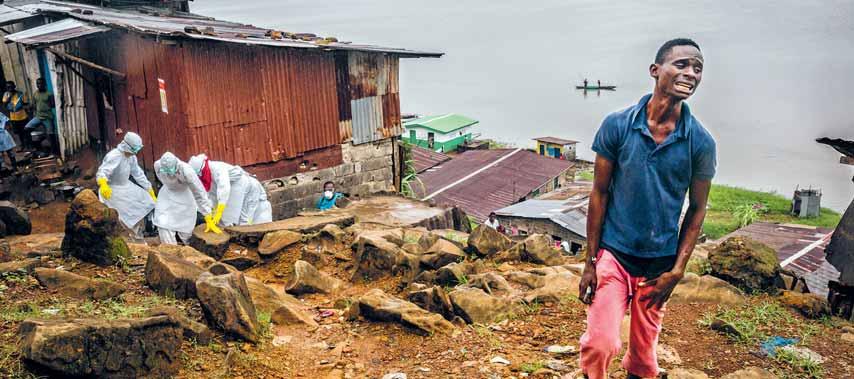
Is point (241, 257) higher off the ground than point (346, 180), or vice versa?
point (241, 257)

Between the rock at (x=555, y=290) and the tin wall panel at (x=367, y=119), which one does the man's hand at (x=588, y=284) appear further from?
the tin wall panel at (x=367, y=119)

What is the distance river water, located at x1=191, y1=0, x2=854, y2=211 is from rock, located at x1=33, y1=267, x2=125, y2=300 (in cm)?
3596

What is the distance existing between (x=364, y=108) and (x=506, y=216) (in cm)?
862

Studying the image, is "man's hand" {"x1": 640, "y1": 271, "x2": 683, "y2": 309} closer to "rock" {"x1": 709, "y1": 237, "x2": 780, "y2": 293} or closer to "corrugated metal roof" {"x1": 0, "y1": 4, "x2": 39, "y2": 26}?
"rock" {"x1": 709, "y1": 237, "x2": 780, "y2": 293}

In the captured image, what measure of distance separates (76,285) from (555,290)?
12.4ft

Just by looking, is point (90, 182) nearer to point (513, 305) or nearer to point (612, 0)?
point (513, 305)

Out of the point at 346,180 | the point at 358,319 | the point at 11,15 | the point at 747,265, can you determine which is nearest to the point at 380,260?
the point at 358,319

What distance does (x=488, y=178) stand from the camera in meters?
26.7

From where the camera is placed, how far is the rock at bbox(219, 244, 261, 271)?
24.2 ft

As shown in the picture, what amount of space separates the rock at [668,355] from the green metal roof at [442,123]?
3203 centimetres

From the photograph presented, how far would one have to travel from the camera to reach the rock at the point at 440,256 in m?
6.72

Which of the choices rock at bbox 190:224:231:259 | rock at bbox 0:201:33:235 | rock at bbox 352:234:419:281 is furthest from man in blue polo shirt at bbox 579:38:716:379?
rock at bbox 0:201:33:235

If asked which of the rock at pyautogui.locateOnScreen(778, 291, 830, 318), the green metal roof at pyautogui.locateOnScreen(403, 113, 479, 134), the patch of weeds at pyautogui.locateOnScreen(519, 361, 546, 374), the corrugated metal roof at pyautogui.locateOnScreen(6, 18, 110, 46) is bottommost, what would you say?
the green metal roof at pyautogui.locateOnScreen(403, 113, 479, 134)

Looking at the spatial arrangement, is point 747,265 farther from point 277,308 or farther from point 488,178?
point 488,178
